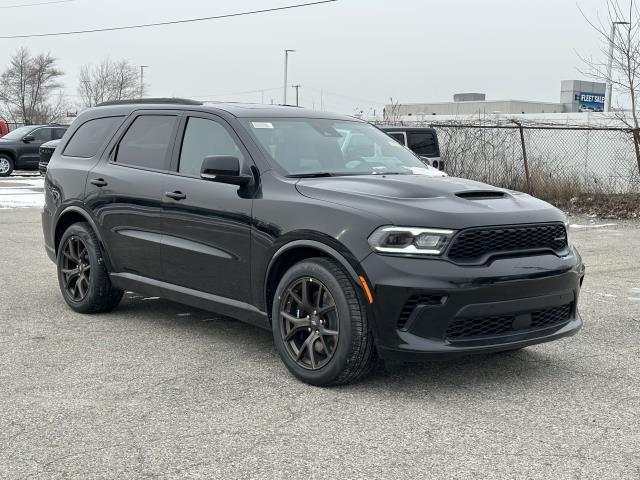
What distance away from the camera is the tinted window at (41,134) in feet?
86.9

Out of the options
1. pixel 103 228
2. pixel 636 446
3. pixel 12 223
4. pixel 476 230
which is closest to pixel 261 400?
pixel 476 230

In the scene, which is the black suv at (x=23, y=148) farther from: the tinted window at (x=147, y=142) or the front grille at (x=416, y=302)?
the front grille at (x=416, y=302)

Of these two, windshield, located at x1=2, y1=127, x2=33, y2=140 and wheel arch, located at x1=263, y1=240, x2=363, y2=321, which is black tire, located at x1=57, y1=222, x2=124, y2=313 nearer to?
wheel arch, located at x1=263, y1=240, x2=363, y2=321

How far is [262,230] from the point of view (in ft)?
17.2

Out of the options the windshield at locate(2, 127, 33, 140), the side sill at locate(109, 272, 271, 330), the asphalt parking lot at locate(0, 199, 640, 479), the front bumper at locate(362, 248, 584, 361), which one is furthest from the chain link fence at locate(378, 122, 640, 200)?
the windshield at locate(2, 127, 33, 140)

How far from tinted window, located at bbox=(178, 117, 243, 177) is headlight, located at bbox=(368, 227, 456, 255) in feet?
5.04

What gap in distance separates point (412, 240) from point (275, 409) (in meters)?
1.20

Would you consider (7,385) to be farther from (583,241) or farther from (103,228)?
(583,241)

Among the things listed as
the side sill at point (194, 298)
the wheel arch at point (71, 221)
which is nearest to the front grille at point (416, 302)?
the side sill at point (194, 298)

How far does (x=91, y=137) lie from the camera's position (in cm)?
711

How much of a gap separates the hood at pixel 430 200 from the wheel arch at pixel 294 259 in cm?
30

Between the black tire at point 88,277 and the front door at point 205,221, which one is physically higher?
the front door at point 205,221

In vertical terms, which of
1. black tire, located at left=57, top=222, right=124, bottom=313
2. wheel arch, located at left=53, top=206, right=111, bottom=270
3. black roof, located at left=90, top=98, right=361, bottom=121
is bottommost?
black tire, located at left=57, top=222, right=124, bottom=313

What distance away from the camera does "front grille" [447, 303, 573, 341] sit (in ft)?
15.2
